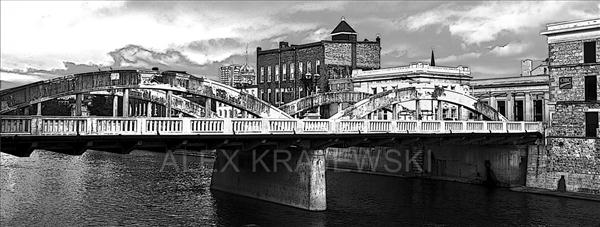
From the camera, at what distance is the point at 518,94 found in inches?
2454

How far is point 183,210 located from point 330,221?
352 inches

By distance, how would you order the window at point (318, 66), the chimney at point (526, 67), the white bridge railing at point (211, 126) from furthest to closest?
the window at point (318, 66)
the chimney at point (526, 67)
the white bridge railing at point (211, 126)

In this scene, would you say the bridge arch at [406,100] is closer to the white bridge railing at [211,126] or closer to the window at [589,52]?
the white bridge railing at [211,126]

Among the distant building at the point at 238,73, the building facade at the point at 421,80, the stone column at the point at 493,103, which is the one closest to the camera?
the stone column at the point at 493,103

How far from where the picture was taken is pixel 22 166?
193 feet

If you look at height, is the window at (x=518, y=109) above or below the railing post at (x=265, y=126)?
above

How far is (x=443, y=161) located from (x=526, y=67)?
25069 mm

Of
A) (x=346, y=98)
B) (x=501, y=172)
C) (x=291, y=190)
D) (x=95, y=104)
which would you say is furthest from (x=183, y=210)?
(x=95, y=104)

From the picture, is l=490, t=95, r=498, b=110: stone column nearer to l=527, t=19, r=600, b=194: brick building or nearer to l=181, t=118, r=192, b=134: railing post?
l=527, t=19, r=600, b=194: brick building

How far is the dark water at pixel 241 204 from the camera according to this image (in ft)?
106

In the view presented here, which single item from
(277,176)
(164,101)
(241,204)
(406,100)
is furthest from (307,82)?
(164,101)

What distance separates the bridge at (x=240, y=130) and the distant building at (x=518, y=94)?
13842 millimetres

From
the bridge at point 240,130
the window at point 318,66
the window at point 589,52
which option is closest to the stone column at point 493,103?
the bridge at point 240,130

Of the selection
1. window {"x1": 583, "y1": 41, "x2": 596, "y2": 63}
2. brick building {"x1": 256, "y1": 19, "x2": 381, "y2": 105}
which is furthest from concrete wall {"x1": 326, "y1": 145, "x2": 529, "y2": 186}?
brick building {"x1": 256, "y1": 19, "x2": 381, "y2": 105}
